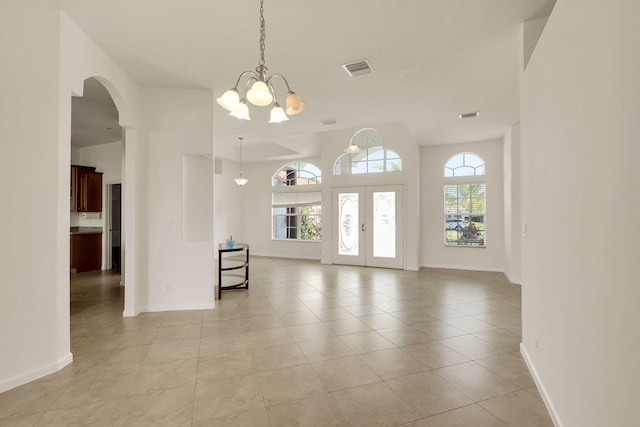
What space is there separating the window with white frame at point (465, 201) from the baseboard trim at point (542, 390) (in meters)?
5.13

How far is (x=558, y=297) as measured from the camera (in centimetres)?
189

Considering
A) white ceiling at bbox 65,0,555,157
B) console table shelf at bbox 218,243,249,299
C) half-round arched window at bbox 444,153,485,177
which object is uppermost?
white ceiling at bbox 65,0,555,157

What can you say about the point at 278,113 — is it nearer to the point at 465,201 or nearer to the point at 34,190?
the point at 34,190

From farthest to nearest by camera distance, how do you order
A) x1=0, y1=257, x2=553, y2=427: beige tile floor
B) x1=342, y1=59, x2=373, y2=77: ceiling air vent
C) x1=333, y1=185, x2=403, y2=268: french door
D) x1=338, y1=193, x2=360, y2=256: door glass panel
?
x1=338, y1=193, x2=360, y2=256: door glass panel → x1=333, y1=185, x2=403, y2=268: french door → x1=342, y1=59, x2=373, y2=77: ceiling air vent → x1=0, y1=257, x2=553, y2=427: beige tile floor

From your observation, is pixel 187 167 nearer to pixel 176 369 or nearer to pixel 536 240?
pixel 176 369

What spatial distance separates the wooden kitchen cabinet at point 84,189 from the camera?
7.39 metres

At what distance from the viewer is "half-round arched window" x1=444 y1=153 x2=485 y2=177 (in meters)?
7.60

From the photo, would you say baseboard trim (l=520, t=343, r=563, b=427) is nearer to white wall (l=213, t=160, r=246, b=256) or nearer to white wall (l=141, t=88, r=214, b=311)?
white wall (l=141, t=88, r=214, b=311)

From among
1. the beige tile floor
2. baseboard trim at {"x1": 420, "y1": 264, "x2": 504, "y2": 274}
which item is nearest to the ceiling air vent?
the beige tile floor

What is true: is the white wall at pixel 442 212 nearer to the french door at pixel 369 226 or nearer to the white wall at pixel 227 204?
the french door at pixel 369 226

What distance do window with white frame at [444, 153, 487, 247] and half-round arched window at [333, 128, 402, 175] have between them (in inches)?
59.5

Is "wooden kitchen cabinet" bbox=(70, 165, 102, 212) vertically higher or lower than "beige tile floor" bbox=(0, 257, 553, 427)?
higher

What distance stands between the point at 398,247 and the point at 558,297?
5.64 meters

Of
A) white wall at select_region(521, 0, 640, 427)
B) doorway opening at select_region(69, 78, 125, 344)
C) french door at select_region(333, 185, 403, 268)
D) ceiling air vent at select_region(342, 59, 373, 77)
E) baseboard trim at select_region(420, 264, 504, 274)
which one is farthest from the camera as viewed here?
french door at select_region(333, 185, 403, 268)
